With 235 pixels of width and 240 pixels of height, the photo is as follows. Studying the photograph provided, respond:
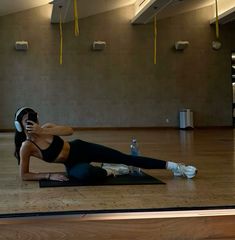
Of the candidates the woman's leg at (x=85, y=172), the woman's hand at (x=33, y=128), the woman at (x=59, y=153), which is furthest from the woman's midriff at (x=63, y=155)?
the woman's hand at (x=33, y=128)

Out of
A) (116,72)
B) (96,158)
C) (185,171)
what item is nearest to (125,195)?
(96,158)

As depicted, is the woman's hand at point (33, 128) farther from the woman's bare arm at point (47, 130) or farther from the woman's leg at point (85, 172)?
the woman's leg at point (85, 172)

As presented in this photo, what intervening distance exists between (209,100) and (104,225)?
37.5ft

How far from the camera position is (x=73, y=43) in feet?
40.5

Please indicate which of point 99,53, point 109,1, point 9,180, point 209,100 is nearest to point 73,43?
point 99,53

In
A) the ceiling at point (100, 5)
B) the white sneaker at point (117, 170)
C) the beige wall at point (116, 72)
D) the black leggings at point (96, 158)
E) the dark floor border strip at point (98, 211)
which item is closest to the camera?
the dark floor border strip at point (98, 211)

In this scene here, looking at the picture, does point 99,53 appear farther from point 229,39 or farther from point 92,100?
point 229,39

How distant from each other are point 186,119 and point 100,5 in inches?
170

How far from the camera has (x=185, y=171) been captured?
362 cm

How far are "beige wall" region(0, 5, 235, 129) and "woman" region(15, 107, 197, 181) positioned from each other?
8957 millimetres

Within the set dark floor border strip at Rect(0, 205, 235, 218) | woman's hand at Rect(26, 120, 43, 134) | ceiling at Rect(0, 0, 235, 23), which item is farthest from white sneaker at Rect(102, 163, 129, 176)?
ceiling at Rect(0, 0, 235, 23)

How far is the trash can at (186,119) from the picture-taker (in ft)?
41.4

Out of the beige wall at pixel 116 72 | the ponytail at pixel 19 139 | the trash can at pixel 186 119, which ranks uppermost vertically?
the beige wall at pixel 116 72

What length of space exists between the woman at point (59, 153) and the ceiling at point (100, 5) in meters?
7.60
